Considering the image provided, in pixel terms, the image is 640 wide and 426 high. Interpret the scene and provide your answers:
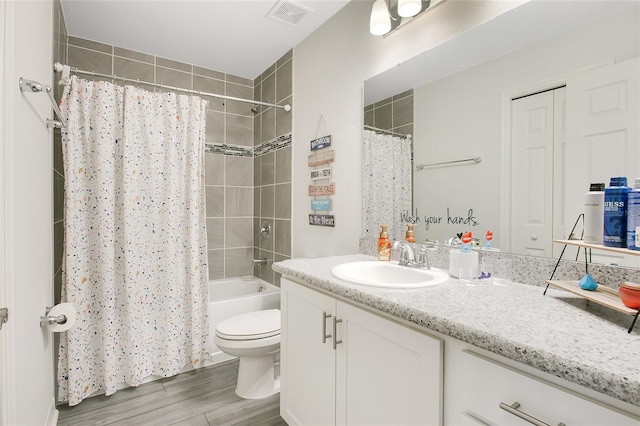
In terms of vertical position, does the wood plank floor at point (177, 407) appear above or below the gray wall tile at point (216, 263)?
below

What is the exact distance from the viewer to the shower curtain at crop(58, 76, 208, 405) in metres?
1.84

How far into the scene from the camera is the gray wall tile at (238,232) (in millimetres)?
2971

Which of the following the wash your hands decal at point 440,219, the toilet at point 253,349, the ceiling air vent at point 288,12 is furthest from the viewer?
the ceiling air vent at point 288,12

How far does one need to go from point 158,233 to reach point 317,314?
1.39 metres

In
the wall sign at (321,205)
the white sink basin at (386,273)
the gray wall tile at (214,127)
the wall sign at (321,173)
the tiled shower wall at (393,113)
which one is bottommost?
the white sink basin at (386,273)

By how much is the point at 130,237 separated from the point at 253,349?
3.45 feet

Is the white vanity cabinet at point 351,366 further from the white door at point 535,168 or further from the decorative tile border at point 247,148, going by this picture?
the decorative tile border at point 247,148

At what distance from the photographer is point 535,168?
1.11 meters

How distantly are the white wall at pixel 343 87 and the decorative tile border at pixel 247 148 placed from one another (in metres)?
0.24

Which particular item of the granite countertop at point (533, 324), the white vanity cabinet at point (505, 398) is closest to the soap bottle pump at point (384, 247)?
the granite countertop at point (533, 324)

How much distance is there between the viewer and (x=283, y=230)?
257cm

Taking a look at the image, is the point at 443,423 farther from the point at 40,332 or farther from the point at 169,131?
the point at 169,131

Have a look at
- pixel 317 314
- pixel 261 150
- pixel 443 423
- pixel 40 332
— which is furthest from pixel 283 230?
pixel 443 423

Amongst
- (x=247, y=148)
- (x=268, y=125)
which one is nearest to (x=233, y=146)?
(x=247, y=148)
